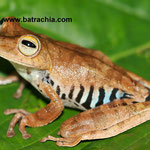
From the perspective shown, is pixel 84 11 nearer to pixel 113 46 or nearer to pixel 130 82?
pixel 113 46

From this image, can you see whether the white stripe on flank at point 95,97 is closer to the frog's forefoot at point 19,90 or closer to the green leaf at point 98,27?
the green leaf at point 98,27

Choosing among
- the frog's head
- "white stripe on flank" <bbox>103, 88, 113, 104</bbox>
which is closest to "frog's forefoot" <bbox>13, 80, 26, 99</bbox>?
the frog's head

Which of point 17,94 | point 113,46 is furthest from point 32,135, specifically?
point 113,46

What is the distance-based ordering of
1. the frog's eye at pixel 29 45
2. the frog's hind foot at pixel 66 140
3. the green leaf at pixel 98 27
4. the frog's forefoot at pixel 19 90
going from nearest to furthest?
the frog's hind foot at pixel 66 140 < the frog's eye at pixel 29 45 < the frog's forefoot at pixel 19 90 < the green leaf at pixel 98 27

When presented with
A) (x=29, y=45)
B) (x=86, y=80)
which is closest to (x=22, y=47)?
(x=29, y=45)

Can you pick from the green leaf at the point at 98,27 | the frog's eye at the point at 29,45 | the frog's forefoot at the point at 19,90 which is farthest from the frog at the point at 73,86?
the green leaf at the point at 98,27

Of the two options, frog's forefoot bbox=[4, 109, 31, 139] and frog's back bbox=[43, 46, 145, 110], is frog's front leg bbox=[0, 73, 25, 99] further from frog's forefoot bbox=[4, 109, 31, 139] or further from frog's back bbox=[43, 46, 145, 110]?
frog's back bbox=[43, 46, 145, 110]

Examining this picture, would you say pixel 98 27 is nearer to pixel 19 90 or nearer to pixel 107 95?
pixel 107 95
